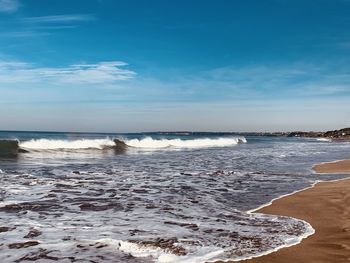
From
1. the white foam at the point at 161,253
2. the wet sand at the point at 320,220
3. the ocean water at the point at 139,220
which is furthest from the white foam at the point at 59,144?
the white foam at the point at 161,253

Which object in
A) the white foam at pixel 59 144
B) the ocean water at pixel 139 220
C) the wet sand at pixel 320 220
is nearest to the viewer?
the wet sand at pixel 320 220

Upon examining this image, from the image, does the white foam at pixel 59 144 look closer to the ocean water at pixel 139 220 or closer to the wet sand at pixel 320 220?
the ocean water at pixel 139 220

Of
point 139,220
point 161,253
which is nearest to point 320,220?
point 139,220

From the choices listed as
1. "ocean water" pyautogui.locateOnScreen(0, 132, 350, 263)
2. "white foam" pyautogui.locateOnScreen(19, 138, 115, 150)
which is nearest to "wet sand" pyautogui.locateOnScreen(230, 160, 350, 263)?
"ocean water" pyautogui.locateOnScreen(0, 132, 350, 263)

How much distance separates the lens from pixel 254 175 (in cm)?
1486

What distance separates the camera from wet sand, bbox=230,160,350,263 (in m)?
5.17

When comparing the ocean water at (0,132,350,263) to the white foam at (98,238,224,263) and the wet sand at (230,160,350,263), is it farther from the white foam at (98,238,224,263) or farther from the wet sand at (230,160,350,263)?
the wet sand at (230,160,350,263)

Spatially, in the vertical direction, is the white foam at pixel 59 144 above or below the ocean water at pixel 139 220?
above

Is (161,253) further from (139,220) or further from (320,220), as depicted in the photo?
(320,220)

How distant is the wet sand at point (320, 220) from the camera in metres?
5.17

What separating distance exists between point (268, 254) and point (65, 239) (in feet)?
9.33

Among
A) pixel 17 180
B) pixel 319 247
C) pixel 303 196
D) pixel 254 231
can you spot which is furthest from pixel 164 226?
pixel 17 180

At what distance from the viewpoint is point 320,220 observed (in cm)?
738

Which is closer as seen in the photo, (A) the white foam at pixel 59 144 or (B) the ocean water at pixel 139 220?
(B) the ocean water at pixel 139 220
